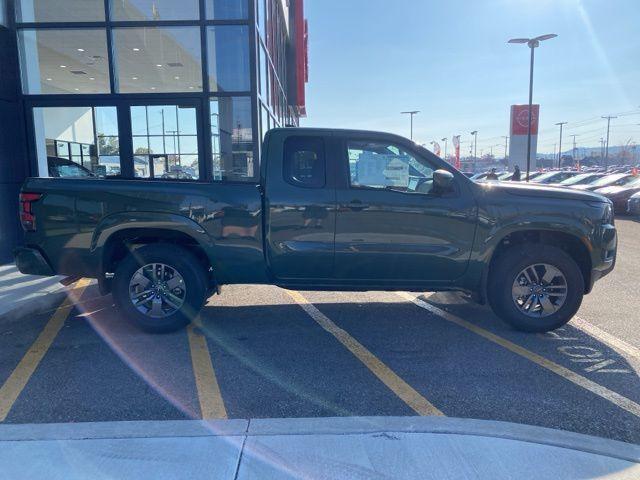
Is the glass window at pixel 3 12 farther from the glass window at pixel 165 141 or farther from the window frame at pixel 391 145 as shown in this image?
the window frame at pixel 391 145

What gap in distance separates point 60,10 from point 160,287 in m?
7.08

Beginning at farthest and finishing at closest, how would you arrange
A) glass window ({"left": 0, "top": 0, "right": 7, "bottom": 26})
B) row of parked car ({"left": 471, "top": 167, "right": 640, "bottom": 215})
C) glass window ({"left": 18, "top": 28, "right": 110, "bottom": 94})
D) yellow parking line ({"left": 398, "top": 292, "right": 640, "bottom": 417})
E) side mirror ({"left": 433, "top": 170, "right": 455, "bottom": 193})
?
row of parked car ({"left": 471, "top": 167, "right": 640, "bottom": 215}) → glass window ({"left": 18, "top": 28, "right": 110, "bottom": 94}) → glass window ({"left": 0, "top": 0, "right": 7, "bottom": 26}) → side mirror ({"left": 433, "top": 170, "right": 455, "bottom": 193}) → yellow parking line ({"left": 398, "top": 292, "right": 640, "bottom": 417})

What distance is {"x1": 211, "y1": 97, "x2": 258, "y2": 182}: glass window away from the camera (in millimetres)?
9836

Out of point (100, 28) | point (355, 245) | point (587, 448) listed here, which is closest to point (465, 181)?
point (355, 245)

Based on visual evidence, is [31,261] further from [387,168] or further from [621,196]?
[621,196]

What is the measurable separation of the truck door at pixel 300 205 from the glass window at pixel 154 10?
5779mm

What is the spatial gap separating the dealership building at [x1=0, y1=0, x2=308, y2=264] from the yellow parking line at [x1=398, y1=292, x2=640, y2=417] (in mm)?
5573

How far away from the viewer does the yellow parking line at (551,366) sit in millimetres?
3764

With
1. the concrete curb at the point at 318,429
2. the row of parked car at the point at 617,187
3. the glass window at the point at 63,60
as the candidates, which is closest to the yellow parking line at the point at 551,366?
the concrete curb at the point at 318,429

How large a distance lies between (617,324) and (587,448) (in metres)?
2.93

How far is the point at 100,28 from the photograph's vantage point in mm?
9508

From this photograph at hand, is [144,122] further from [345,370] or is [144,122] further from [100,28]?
[345,370]

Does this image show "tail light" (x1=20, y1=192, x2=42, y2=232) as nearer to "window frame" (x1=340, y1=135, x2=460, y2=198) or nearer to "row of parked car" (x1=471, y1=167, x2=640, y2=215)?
"window frame" (x1=340, y1=135, x2=460, y2=198)

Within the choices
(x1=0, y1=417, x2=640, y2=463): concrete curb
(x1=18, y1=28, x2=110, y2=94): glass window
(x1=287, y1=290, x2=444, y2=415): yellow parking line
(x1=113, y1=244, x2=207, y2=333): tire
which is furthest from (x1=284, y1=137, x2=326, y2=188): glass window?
(x1=18, y1=28, x2=110, y2=94): glass window
